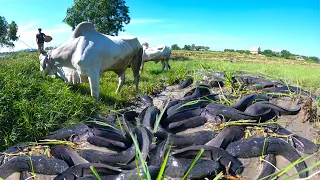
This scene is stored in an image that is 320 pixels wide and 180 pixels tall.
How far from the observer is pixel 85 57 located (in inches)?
206

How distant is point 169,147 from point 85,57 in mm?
3426

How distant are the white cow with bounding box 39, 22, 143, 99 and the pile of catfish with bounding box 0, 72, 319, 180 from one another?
1.68m

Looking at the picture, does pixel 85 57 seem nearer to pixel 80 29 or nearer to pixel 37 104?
pixel 80 29

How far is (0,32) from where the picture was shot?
989 inches

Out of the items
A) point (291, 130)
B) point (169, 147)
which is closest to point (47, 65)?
point (169, 147)

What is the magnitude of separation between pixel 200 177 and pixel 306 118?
7.06 ft

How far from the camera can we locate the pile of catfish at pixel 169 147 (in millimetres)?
2551

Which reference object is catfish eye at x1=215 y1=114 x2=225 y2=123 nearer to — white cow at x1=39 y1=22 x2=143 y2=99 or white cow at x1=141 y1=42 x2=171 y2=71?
white cow at x1=39 y1=22 x2=143 y2=99

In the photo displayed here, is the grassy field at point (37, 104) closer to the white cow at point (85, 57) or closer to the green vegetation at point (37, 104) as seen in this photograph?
the green vegetation at point (37, 104)

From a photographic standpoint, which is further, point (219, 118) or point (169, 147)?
point (219, 118)

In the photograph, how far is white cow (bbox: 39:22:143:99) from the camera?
5.29 m

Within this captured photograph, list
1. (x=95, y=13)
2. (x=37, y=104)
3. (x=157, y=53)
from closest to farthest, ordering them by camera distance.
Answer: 1. (x=37, y=104)
2. (x=157, y=53)
3. (x=95, y=13)

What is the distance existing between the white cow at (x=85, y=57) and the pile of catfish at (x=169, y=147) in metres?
1.68

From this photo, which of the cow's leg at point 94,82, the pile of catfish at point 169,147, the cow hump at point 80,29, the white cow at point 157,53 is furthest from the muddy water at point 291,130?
the white cow at point 157,53
